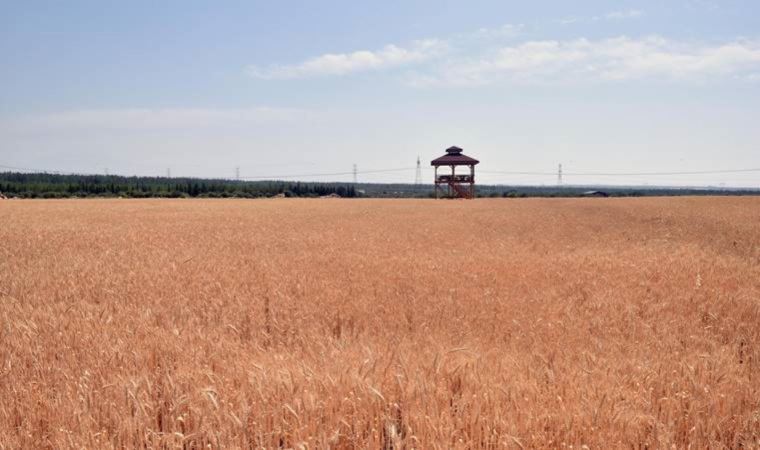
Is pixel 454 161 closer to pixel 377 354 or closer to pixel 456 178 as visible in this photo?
pixel 456 178

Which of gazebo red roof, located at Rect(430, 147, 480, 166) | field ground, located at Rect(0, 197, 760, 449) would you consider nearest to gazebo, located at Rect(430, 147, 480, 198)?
gazebo red roof, located at Rect(430, 147, 480, 166)

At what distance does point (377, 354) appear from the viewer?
15.5 feet

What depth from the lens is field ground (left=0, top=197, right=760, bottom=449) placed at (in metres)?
3.30

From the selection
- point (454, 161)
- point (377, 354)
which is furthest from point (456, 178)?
point (377, 354)

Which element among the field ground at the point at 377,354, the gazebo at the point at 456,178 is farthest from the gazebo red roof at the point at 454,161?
the field ground at the point at 377,354

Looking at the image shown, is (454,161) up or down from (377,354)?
up

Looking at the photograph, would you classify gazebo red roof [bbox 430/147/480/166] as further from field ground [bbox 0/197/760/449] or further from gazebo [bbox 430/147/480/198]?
field ground [bbox 0/197/760/449]

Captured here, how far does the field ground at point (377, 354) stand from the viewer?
3.30 m

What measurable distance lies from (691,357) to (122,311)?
6733mm

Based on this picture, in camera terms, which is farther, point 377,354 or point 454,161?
point 454,161

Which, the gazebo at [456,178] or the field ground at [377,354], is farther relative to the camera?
the gazebo at [456,178]

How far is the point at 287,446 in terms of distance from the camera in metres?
3.20

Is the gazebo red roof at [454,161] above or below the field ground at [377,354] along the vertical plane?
above

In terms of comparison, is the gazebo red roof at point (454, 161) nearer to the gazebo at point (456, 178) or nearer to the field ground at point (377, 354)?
the gazebo at point (456, 178)
